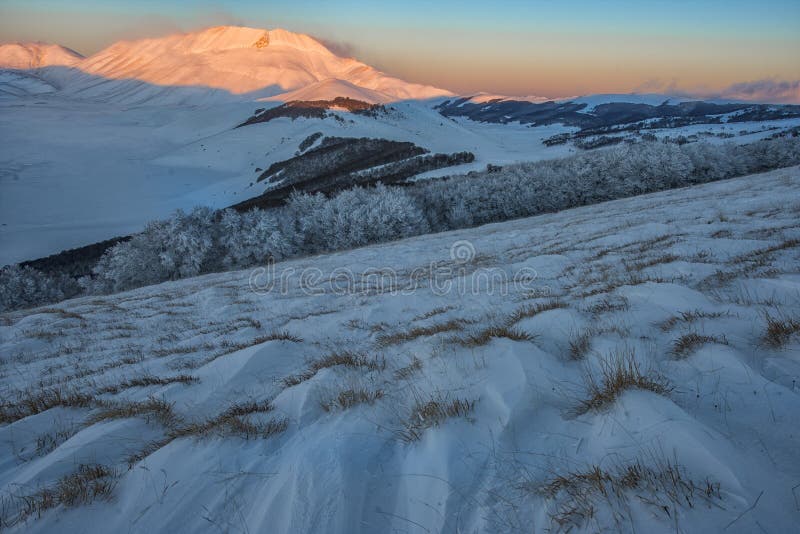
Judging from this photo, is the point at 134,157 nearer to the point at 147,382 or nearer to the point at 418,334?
the point at 147,382

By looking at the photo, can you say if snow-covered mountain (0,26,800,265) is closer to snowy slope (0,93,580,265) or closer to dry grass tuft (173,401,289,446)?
snowy slope (0,93,580,265)

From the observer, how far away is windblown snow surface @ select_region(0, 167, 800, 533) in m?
2.13

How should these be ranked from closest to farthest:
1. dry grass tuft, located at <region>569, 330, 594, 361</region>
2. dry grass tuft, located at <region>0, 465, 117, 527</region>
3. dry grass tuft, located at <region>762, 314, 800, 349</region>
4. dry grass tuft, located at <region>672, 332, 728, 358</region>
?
dry grass tuft, located at <region>0, 465, 117, 527</region> < dry grass tuft, located at <region>762, 314, 800, 349</region> < dry grass tuft, located at <region>672, 332, 728, 358</region> < dry grass tuft, located at <region>569, 330, 594, 361</region>

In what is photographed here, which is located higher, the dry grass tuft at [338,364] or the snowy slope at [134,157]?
the snowy slope at [134,157]

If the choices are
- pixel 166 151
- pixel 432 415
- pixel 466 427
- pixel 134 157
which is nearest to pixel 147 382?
pixel 432 415

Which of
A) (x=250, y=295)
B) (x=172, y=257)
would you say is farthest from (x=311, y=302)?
(x=172, y=257)

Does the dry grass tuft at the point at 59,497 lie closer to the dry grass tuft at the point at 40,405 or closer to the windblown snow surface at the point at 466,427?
the windblown snow surface at the point at 466,427

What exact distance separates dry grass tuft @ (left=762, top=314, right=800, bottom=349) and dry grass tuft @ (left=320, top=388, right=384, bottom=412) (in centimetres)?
374

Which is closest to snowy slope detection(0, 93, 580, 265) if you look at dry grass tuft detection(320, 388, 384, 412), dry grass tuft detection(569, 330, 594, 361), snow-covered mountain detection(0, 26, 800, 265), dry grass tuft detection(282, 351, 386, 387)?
snow-covered mountain detection(0, 26, 800, 265)

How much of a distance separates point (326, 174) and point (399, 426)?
96.7 m

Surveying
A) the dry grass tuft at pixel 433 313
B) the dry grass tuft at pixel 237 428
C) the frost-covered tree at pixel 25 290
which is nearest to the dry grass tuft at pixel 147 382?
the dry grass tuft at pixel 237 428

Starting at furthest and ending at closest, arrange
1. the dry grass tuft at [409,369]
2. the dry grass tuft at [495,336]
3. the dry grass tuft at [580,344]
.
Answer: the dry grass tuft at [495,336] → the dry grass tuft at [409,369] → the dry grass tuft at [580,344]

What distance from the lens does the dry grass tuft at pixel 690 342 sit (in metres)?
3.64

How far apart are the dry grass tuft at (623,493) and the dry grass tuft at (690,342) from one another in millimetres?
1984
